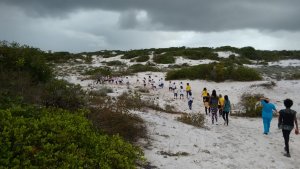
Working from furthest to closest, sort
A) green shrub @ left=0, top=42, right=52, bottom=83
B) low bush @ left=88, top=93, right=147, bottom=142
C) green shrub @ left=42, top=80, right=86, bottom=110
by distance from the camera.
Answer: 1. green shrub @ left=0, top=42, right=52, bottom=83
2. green shrub @ left=42, top=80, right=86, bottom=110
3. low bush @ left=88, top=93, right=147, bottom=142

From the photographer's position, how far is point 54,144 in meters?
7.75

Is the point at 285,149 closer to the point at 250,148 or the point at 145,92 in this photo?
the point at 250,148

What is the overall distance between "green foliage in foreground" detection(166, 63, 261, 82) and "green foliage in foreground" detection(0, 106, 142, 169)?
993 inches

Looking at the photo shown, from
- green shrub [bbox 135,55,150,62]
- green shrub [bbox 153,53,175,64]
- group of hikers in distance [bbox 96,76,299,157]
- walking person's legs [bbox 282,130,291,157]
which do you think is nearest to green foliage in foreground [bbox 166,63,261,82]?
group of hikers in distance [bbox 96,76,299,157]

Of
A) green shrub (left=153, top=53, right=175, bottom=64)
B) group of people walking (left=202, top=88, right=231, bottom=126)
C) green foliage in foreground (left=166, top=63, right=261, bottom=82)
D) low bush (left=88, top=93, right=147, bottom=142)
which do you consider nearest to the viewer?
low bush (left=88, top=93, right=147, bottom=142)

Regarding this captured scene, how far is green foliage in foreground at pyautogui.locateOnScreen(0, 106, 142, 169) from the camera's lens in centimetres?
702

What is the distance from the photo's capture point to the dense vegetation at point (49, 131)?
7.09 m

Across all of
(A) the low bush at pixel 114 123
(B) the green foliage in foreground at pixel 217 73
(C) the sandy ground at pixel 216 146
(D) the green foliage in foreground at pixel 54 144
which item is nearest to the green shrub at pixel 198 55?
(B) the green foliage in foreground at pixel 217 73

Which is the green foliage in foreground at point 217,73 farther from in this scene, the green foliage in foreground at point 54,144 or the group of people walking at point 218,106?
the green foliage in foreground at point 54,144

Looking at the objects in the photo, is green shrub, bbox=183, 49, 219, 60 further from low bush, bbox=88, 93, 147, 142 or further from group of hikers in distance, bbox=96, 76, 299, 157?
low bush, bbox=88, 93, 147, 142

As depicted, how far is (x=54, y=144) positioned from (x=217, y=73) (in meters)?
27.4

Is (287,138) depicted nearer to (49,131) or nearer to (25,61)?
(49,131)

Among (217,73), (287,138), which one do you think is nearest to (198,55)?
(217,73)

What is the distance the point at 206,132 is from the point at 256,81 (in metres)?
19.4
